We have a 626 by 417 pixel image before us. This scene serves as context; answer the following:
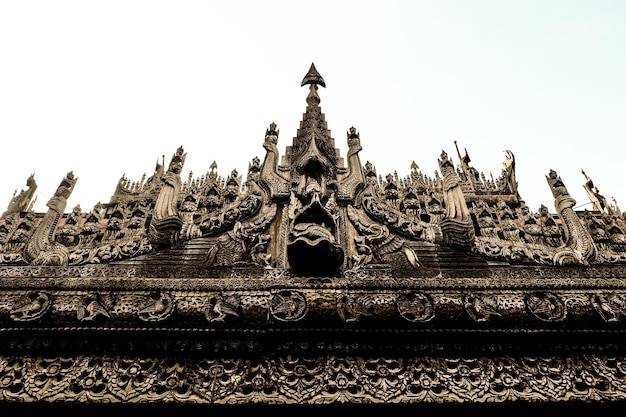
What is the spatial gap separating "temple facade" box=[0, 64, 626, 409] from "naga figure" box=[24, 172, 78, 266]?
2 cm

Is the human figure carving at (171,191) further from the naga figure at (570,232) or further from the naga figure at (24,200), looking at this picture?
the naga figure at (570,232)

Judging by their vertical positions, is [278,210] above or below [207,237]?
above

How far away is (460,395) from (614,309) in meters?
1.81

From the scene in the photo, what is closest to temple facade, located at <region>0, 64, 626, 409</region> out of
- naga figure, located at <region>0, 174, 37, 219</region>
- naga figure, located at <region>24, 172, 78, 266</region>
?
naga figure, located at <region>24, 172, 78, 266</region>

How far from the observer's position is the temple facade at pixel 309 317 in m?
4.02

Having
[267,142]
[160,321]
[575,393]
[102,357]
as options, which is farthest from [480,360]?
[267,142]

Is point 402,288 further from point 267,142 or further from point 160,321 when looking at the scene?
point 267,142

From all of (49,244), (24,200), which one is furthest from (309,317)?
(24,200)

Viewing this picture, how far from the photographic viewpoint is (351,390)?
4.02m

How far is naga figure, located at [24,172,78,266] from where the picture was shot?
5539mm

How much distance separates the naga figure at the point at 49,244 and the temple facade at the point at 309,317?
0.02 metres

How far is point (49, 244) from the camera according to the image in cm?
575

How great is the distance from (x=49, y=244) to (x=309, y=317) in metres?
3.69

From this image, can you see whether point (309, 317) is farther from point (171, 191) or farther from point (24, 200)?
point (24, 200)
